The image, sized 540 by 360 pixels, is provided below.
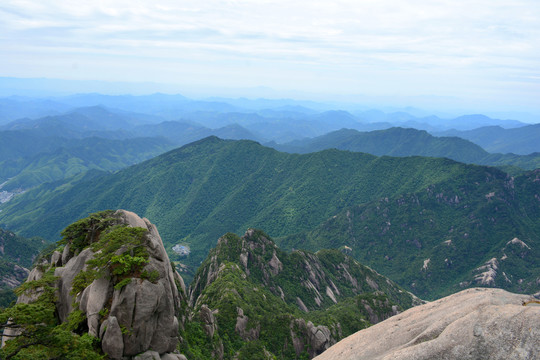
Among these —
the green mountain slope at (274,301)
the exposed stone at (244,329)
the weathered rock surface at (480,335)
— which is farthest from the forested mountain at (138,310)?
the weathered rock surface at (480,335)

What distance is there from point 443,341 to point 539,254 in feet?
753

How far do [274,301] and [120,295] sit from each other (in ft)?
232

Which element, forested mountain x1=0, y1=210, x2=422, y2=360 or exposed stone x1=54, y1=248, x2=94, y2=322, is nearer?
forested mountain x1=0, y1=210, x2=422, y2=360

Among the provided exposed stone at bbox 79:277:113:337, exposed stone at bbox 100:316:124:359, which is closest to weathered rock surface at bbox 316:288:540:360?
exposed stone at bbox 100:316:124:359

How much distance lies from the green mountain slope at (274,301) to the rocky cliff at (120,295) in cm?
1476

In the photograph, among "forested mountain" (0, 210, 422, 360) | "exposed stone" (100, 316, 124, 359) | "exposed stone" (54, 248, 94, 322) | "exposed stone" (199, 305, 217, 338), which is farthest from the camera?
"exposed stone" (199, 305, 217, 338)

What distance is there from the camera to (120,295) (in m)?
32.1

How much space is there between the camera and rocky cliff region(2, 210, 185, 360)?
31.5 meters

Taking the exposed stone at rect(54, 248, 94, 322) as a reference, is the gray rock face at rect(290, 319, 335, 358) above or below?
below

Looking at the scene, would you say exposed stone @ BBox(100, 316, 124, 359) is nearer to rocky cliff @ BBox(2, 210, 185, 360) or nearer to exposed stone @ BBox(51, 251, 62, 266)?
rocky cliff @ BBox(2, 210, 185, 360)

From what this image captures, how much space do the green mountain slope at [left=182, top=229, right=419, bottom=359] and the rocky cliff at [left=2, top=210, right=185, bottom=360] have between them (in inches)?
581

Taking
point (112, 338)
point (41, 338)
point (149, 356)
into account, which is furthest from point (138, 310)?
point (41, 338)

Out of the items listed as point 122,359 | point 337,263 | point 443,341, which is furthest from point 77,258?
point 337,263

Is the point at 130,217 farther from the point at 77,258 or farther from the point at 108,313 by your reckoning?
the point at 108,313
